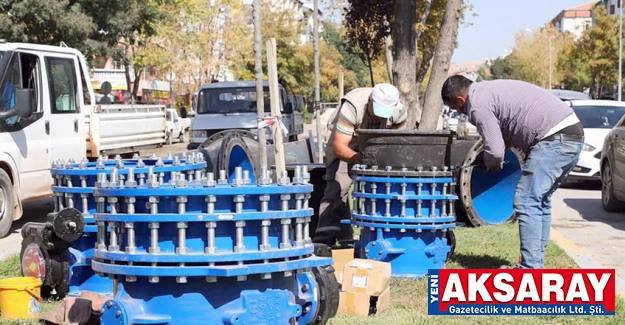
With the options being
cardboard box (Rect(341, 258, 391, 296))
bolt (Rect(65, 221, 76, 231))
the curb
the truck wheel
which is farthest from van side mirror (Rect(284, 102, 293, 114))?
bolt (Rect(65, 221, 76, 231))

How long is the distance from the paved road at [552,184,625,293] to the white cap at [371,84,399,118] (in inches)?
96.2

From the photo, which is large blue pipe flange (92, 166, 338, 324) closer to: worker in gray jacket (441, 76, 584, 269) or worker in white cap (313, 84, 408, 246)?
worker in gray jacket (441, 76, 584, 269)

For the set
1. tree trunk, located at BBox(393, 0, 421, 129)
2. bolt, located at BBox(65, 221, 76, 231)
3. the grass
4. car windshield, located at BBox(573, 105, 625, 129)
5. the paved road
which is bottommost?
the paved road

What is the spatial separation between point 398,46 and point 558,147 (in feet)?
33.8

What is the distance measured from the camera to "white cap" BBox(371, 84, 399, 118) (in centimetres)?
790

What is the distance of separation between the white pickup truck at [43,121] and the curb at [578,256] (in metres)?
6.69

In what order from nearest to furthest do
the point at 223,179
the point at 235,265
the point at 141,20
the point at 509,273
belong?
the point at 235,265 → the point at 223,179 → the point at 509,273 → the point at 141,20

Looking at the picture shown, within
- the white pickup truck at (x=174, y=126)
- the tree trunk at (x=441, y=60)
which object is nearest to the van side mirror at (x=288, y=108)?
the tree trunk at (x=441, y=60)

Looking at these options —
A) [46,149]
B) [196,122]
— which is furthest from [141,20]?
[46,149]

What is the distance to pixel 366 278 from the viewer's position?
6426 mm

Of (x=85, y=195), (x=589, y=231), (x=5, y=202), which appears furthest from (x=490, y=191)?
(x=85, y=195)

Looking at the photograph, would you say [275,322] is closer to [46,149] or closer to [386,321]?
[386,321]

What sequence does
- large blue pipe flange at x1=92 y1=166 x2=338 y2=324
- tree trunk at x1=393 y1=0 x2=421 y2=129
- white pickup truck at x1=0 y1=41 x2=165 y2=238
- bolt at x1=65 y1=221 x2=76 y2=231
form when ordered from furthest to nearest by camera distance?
tree trunk at x1=393 y1=0 x2=421 y2=129 → white pickup truck at x1=0 y1=41 x2=165 y2=238 → bolt at x1=65 y1=221 x2=76 y2=231 → large blue pipe flange at x1=92 y1=166 x2=338 y2=324

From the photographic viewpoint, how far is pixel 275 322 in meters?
4.68
